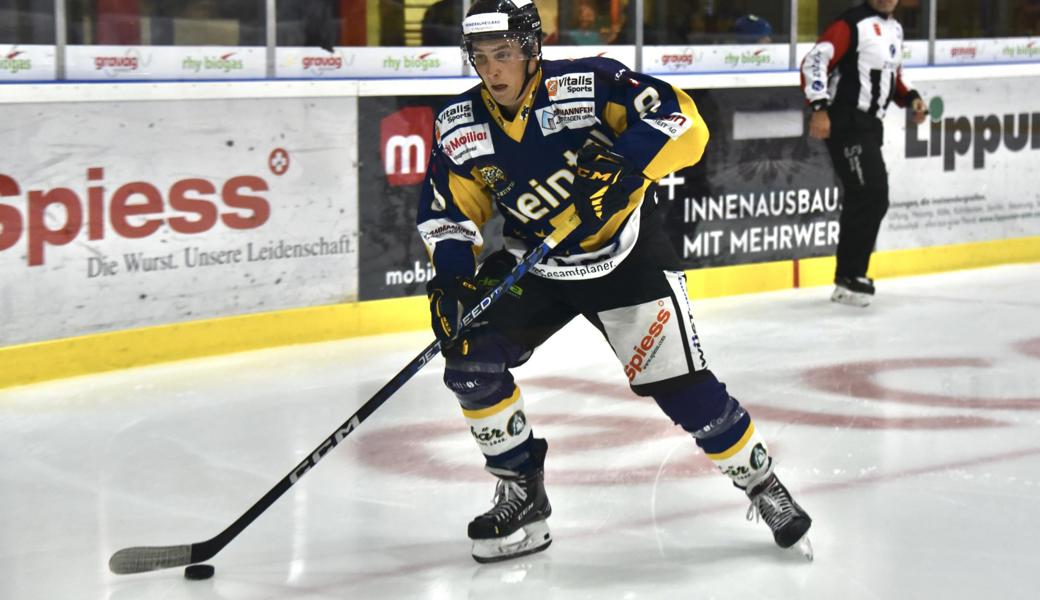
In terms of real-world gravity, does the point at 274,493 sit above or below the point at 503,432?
below

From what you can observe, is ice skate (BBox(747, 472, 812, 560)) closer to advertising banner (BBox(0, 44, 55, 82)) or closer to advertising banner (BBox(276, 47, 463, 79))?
advertising banner (BBox(0, 44, 55, 82))

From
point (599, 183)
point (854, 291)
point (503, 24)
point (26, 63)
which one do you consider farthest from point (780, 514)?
point (854, 291)

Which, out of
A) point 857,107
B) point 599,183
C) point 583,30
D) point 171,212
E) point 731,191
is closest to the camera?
point 599,183

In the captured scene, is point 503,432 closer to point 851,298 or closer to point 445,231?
point 445,231

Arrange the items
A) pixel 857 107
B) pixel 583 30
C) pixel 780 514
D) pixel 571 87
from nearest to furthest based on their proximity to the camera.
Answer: pixel 571 87, pixel 780 514, pixel 857 107, pixel 583 30

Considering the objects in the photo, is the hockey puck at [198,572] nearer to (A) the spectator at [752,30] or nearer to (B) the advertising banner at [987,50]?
(A) the spectator at [752,30]

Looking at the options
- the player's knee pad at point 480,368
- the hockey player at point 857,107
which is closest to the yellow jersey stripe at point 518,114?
the player's knee pad at point 480,368

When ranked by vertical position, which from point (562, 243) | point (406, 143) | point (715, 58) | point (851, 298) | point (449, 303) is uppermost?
point (715, 58)

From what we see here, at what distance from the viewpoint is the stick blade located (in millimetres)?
3061

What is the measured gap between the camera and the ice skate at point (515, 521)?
319 cm

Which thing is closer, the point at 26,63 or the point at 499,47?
the point at 499,47

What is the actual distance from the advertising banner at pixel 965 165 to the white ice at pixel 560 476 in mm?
1674

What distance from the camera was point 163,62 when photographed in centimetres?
546

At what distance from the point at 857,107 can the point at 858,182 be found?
12.6 inches
